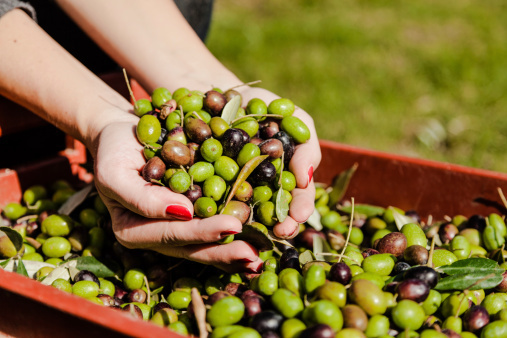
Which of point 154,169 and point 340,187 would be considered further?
point 340,187

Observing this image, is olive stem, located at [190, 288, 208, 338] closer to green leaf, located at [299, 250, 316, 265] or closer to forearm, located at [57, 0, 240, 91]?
green leaf, located at [299, 250, 316, 265]

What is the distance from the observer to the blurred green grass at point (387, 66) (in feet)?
17.7

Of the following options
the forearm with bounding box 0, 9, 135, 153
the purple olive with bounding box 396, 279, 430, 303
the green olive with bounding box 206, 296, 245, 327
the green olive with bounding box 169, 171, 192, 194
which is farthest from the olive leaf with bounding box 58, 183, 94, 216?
the purple olive with bounding box 396, 279, 430, 303

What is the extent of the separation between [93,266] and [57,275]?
0.17 meters

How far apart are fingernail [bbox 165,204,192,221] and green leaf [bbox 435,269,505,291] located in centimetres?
106

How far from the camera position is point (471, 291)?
2221mm

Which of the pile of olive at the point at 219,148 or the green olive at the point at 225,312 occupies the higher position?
the pile of olive at the point at 219,148

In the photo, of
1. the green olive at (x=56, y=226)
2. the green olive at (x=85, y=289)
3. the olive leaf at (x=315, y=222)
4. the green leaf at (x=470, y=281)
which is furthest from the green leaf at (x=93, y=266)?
the green leaf at (x=470, y=281)

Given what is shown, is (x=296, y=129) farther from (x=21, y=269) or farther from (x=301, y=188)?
(x=21, y=269)

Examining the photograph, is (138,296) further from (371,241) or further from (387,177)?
(387,177)

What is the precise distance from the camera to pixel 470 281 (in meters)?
2.12

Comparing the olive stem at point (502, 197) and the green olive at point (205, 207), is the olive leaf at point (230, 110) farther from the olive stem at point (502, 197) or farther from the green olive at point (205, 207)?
the olive stem at point (502, 197)

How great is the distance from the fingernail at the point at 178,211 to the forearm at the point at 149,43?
3.92 feet

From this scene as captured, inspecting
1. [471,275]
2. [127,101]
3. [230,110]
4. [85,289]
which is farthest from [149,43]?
[471,275]
